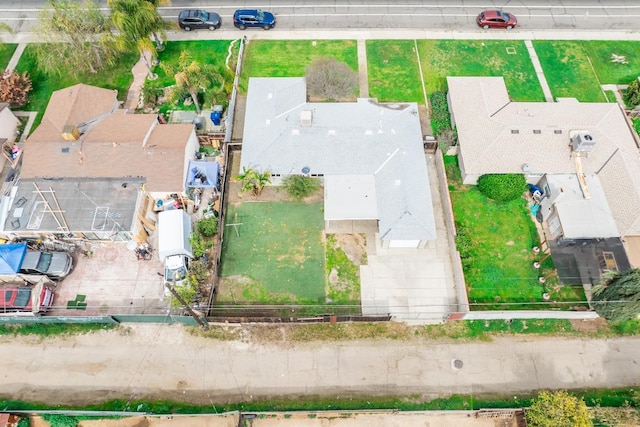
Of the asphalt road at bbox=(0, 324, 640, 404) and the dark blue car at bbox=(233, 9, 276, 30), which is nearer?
the asphalt road at bbox=(0, 324, 640, 404)

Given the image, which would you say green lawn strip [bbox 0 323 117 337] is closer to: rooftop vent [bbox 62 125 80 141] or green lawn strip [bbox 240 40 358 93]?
rooftop vent [bbox 62 125 80 141]

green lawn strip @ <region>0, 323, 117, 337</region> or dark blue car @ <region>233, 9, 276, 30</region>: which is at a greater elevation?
dark blue car @ <region>233, 9, 276, 30</region>

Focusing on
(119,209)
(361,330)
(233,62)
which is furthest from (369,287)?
(233,62)

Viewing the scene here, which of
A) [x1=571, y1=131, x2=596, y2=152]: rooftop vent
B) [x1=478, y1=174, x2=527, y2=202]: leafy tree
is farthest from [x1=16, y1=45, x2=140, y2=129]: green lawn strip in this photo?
[x1=571, y1=131, x2=596, y2=152]: rooftop vent

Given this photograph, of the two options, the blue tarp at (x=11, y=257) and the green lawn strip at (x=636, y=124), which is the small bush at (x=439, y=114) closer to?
the green lawn strip at (x=636, y=124)

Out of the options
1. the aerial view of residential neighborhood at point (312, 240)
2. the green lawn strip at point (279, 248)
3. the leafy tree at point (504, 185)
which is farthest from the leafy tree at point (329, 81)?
the leafy tree at point (504, 185)
